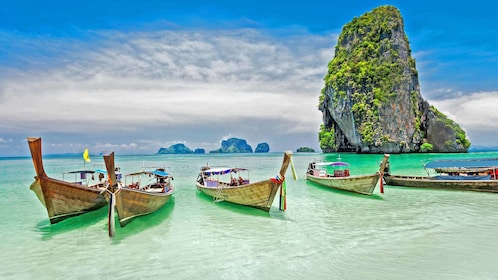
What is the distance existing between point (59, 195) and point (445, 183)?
64.1ft

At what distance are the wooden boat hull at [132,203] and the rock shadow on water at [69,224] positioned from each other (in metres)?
1.69

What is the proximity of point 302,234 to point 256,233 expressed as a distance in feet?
4.72

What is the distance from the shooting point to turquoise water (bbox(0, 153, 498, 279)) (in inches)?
260

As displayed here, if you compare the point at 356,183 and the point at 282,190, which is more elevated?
the point at 282,190

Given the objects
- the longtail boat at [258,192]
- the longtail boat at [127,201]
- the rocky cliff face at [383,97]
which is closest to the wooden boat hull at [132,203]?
the longtail boat at [127,201]

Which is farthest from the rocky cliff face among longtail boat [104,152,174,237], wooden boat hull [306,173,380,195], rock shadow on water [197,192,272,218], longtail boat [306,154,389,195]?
longtail boat [104,152,174,237]

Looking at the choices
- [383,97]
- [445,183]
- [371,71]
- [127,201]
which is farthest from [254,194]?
[371,71]

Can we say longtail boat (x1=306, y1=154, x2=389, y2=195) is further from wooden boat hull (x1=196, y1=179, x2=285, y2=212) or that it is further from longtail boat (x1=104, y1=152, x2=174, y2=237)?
longtail boat (x1=104, y1=152, x2=174, y2=237)

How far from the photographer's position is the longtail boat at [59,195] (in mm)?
8753

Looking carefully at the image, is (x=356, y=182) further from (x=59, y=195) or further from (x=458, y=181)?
(x=59, y=195)

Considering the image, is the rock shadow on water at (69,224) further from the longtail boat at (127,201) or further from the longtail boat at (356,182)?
the longtail boat at (356,182)

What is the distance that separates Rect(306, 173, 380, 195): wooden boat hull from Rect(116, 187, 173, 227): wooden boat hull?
10.3m

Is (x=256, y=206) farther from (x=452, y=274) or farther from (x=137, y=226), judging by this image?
(x=452, y=274)

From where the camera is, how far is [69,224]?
34.9 feet
